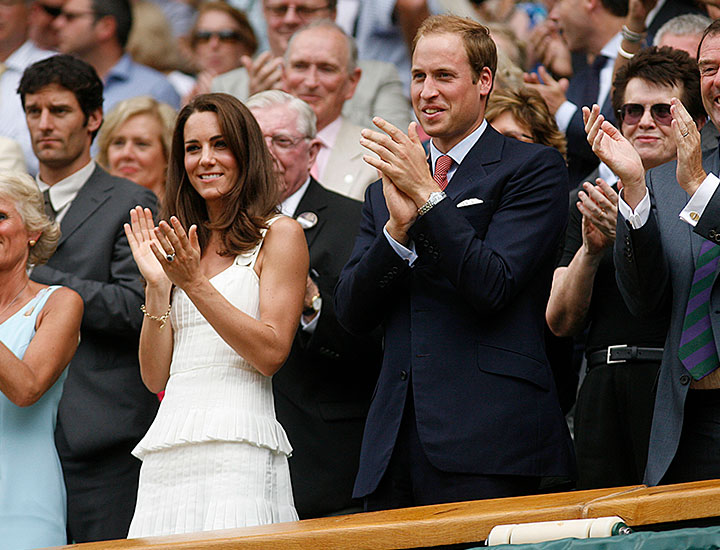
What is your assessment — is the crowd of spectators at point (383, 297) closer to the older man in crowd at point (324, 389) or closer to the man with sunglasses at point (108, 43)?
the older man in crowd at point (324, 389)

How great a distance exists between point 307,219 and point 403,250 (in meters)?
1.21

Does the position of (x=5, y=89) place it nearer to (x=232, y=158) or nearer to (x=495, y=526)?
(x=232, y=158)

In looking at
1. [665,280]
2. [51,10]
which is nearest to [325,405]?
[665,280]

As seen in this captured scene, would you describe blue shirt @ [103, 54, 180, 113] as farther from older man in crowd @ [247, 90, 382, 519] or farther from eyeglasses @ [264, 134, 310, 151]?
older man in crowd @ [247, 90, 382, 519]

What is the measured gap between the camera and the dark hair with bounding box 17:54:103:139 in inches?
211

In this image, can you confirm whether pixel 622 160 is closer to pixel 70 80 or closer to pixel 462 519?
pixel 462 519

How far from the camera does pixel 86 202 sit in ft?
16.8

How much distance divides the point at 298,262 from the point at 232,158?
47cm

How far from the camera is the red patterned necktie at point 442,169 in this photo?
3893 millimetres

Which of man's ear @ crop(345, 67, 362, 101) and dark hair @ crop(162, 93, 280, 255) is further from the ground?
man's ear @ crop(345, 67, 362, 101)

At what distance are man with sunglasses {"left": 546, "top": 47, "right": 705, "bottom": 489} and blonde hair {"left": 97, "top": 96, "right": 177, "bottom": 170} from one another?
2.58 m

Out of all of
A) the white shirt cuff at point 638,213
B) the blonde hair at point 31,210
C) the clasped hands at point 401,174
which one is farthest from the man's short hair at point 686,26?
the blonde hair at point 31,210

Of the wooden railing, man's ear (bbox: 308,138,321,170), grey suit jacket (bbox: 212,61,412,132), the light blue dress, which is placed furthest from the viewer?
grey suit jacket (bbox: 212,61,412,132)

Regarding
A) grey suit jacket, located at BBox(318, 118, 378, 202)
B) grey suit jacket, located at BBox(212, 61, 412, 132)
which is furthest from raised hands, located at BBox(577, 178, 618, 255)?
grey suit jacket, located at BBox(212, 61, 412, 132)
